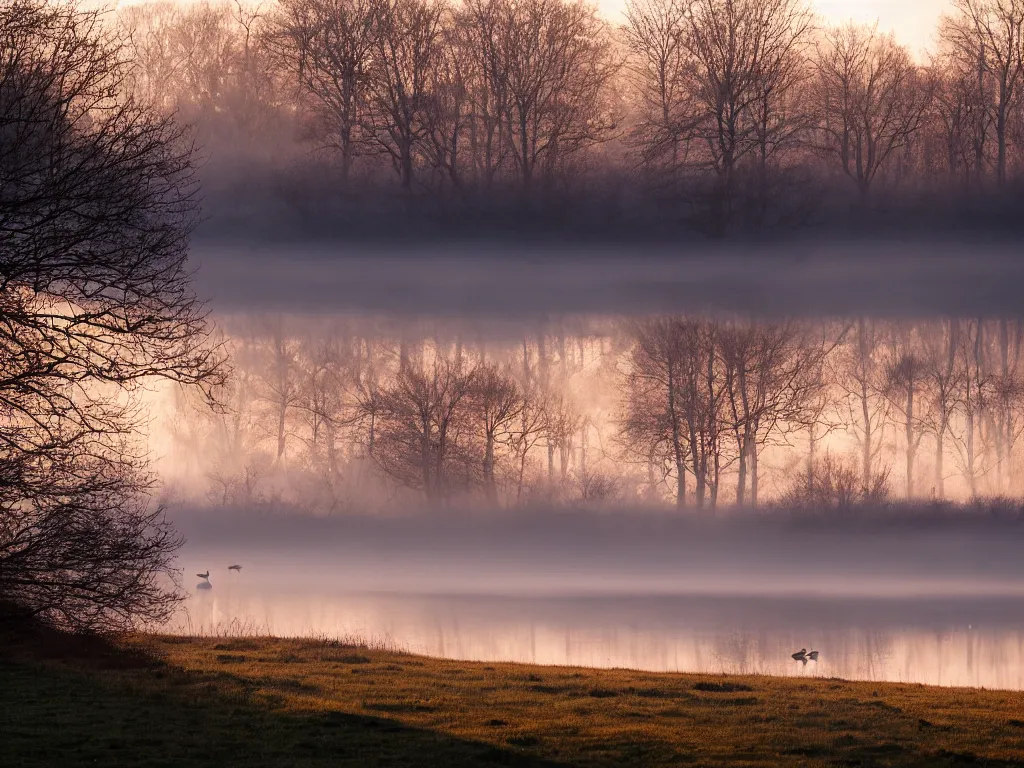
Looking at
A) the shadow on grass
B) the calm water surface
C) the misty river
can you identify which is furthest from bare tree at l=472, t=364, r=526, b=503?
the shadow on grass

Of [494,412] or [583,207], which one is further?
[583,207]

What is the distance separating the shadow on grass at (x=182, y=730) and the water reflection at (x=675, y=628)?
1026 cm

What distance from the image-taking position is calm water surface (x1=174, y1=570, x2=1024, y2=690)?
1057 inches

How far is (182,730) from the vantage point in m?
13.3

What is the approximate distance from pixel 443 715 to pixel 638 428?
34406 millimetres

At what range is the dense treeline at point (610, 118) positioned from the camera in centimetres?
5241

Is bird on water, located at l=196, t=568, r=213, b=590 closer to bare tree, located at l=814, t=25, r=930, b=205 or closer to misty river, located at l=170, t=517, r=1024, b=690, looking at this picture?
misty river, located at l=170, t=517, r=1024, b=690

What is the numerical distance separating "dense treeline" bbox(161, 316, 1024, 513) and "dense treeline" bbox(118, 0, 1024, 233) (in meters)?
5.73

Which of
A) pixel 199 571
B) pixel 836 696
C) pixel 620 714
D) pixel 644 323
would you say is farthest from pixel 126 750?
pixel 644 323

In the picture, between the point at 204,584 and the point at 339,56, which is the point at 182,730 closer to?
the point at 204,584

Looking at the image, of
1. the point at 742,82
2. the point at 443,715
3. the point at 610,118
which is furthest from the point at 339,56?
the point at 443,715

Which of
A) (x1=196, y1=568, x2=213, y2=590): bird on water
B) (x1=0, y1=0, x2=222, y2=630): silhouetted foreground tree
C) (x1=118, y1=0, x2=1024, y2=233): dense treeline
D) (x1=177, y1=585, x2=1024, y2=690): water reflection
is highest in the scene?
(x1=118, y1=0, x2=1024, y2=233): dense treeline

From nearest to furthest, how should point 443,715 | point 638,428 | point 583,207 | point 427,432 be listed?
point 443,715 → point 427,432 → point 638,428 → point 583,207

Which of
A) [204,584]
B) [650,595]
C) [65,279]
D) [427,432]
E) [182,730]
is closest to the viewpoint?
[182,730]
